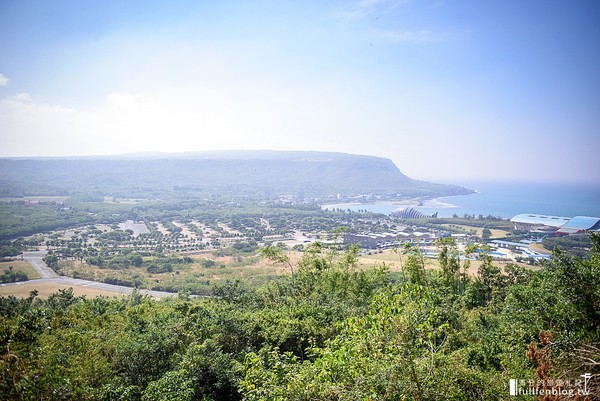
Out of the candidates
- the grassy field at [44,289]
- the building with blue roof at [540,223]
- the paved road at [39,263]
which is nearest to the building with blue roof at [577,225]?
the building with blue roof at [540,223]

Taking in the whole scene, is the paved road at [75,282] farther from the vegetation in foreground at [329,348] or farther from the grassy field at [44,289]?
the vegetation in foreground at [329,348]

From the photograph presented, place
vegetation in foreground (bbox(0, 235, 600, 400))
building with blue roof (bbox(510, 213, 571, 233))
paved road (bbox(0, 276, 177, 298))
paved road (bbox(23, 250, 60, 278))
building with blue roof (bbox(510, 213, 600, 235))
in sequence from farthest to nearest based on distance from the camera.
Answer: building with blue roof (bbox(510, 213, 571, 233))
paved road (bbox(23, 250, 60, 278))
building with blue roof (bbox(510, 213, 600, 235))
paved road (bbox(0, 276, 177, 298))
vegetation in foreground (bbox(0, 235, 600, 400))

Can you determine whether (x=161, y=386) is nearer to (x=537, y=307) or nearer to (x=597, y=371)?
(x=597, y=371)

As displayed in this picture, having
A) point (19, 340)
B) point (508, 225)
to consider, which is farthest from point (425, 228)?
point (19, 340)

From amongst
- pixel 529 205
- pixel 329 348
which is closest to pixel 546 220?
pixel 529 205

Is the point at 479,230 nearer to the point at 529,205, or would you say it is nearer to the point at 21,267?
the point at 529,205

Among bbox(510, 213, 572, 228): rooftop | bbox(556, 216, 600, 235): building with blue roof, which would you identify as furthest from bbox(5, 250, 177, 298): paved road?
bbox(510, 213, 572, 228): rooftop

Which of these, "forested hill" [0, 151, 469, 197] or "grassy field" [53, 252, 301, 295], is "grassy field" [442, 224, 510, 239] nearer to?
"grassy field" [53, 252, 301, 295]
